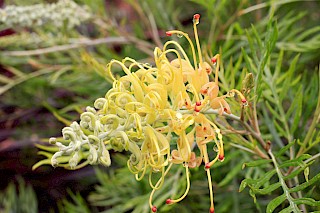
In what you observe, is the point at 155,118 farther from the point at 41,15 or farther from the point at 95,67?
the point at 41,15

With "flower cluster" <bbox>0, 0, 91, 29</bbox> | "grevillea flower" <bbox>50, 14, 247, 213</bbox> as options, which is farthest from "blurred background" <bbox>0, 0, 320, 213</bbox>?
"grevillea flower" <bbox>50, 14, 247, 213</bbox>

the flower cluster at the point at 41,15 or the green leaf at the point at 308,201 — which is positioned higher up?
the flower cluster at the point at 41,15

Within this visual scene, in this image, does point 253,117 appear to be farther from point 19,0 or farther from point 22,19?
point 19,0

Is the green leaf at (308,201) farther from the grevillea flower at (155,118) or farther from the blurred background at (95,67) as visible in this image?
the blurred background at (95,67)

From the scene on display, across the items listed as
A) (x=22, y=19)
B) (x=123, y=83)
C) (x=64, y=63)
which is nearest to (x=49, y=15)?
(x=22, y=19)

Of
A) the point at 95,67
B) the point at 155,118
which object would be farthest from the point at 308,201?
the point at 95,67

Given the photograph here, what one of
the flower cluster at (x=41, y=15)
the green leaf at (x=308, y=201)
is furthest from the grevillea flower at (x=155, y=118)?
the flower cluster at (x=41, y=15)

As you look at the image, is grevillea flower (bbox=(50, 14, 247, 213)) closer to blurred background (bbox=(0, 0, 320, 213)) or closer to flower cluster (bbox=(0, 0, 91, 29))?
blurred background (bbox=(0, 0, 320, 213))
